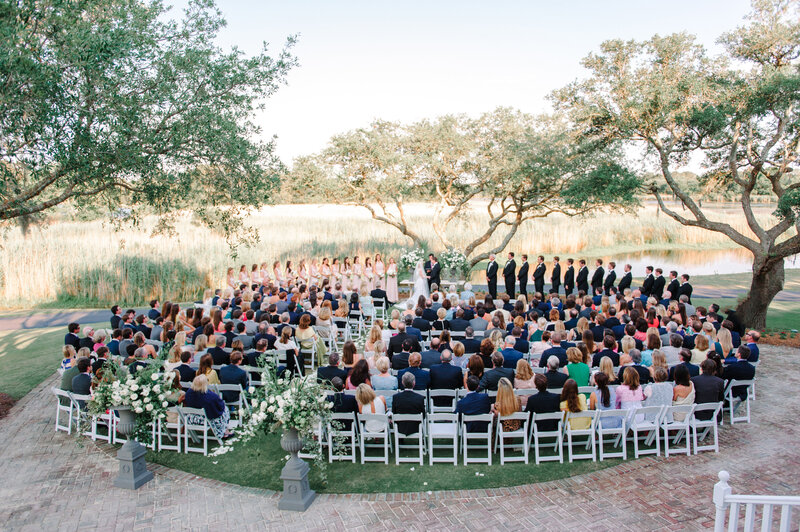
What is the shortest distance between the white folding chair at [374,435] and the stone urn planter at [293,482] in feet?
3.41

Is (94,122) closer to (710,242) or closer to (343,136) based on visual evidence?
(343,136)

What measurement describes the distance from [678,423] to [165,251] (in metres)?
21.0

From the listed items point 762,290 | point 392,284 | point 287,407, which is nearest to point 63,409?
point 287,407

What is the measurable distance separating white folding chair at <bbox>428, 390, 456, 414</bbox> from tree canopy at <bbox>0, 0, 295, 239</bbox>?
5.23 metres

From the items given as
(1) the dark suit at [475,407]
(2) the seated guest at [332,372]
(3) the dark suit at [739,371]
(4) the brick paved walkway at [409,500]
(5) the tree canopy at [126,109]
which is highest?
(5) the tree canopy at [126,109]

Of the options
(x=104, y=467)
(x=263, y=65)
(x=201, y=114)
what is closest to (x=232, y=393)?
(x=104, y=467)

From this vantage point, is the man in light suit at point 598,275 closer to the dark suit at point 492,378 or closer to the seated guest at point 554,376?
the seated guest at point 554,376

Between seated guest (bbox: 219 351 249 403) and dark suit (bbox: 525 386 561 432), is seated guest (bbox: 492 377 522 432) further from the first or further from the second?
seated guest (bbox: 219 351 249 403)

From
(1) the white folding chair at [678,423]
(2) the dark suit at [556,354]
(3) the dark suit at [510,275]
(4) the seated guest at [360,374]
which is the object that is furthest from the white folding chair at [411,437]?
(3) the dark suit at [510,275]

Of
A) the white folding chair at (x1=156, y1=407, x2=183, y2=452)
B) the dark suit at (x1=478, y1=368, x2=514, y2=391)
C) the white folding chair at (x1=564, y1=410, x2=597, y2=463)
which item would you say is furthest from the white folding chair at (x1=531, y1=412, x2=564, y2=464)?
the white folding chair at (x1=156, y1=407, x2=183, y2=452)

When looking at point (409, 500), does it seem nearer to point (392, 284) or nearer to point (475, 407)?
point (475, 407)

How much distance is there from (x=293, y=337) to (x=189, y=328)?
7.37 feet

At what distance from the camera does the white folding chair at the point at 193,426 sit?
7465 mm

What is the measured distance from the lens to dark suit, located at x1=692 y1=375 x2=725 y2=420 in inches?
293
